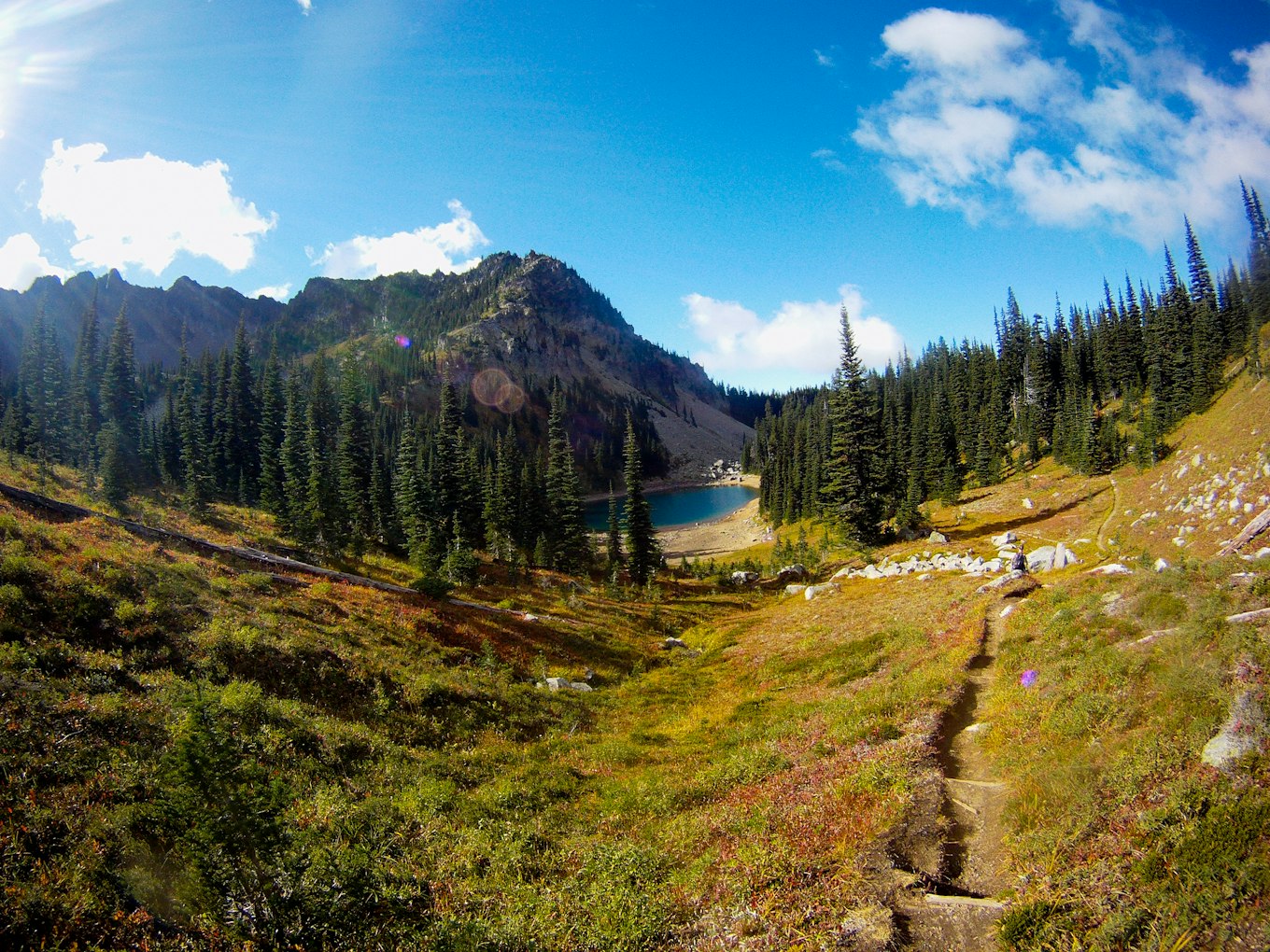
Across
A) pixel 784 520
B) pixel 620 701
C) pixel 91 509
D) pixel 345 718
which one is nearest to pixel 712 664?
pixel 620 701

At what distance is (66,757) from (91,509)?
2894cm

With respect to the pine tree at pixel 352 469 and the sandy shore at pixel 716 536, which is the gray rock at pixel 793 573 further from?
the pine tree at pixel 352 469

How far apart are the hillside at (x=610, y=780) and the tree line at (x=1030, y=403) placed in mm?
35180

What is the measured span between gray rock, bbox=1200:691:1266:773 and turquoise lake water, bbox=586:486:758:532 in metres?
122

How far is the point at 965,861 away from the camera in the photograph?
889 cm

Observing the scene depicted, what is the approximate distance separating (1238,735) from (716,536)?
113853 mm

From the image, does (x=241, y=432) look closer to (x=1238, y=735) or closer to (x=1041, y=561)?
(x=1041, y=561)

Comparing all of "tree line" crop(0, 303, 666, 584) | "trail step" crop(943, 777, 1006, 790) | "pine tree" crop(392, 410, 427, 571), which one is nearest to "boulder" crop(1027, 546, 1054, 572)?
Result: "trail step" crop(943, 777, 1006, 790)

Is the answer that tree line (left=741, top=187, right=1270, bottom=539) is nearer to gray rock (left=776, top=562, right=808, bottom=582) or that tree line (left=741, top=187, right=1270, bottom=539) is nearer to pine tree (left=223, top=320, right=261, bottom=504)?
gray rock (left=776, top=562, right=808, bottom=582)

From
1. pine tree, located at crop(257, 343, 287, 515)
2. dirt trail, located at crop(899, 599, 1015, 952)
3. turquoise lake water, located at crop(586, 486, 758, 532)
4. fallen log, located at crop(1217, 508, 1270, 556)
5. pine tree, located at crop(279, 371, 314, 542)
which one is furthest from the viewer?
turquoise lake water, located at crop(586, 486, 758, 532)

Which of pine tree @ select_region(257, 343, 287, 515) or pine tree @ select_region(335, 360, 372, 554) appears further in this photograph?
pine tree @ select_region(335, 360, 372, 554)

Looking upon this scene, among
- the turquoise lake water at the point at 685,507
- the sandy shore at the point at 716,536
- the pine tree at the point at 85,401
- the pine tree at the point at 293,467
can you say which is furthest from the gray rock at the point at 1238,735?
the turquoise lake water at the point at 685,507

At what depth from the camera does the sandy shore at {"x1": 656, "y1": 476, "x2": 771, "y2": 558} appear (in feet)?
352

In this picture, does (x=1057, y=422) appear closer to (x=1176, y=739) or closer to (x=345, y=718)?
(x=1176, y=739)
